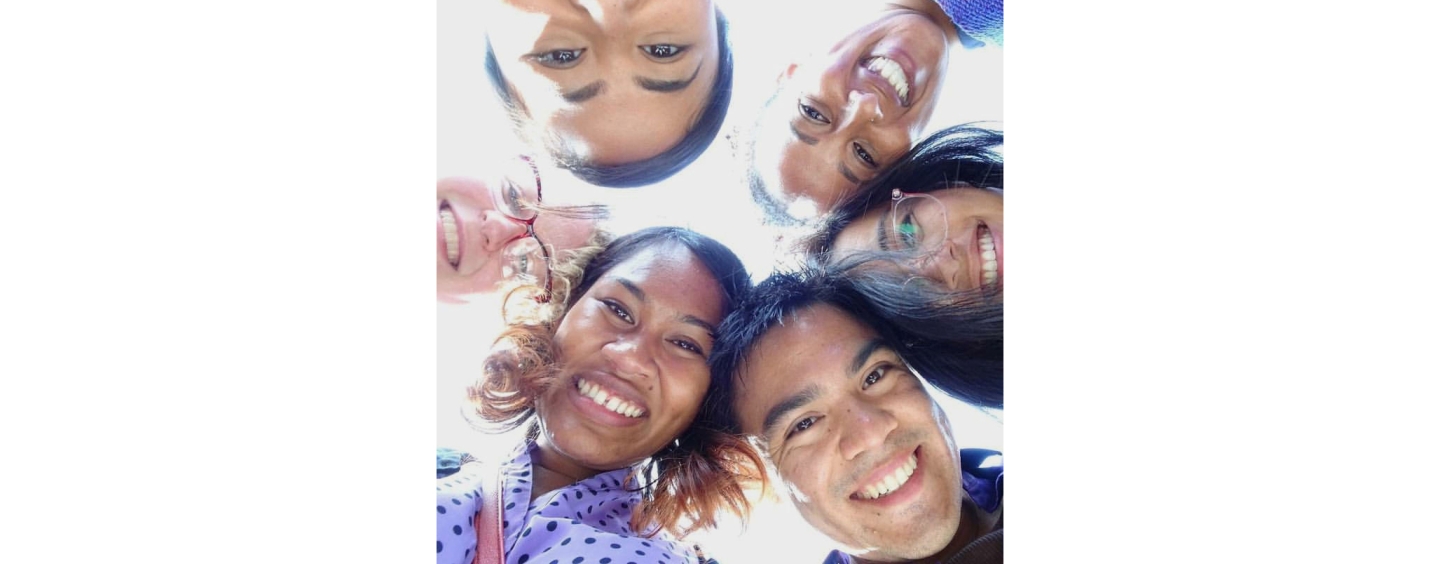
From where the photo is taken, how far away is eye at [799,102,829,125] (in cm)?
186

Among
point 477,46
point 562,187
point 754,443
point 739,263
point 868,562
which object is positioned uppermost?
point 477,46

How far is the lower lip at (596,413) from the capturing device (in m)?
1.89

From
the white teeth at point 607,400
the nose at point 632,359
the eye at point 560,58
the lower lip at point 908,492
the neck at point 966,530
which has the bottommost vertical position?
the neck at point 966,530

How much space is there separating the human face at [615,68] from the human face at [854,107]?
6.0 inches

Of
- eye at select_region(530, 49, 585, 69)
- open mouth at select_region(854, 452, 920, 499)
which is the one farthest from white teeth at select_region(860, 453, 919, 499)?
eye at select_region(530, 49, 585, 69)

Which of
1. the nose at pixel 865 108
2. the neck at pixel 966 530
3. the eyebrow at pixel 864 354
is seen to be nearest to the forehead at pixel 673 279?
the eyebrow at pixel 864 354

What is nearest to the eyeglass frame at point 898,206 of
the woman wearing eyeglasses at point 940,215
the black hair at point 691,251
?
the woman wearing eyeglasses at point 940,215

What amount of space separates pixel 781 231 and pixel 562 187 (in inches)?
13.9

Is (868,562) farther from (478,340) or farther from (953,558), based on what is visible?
(478,340)

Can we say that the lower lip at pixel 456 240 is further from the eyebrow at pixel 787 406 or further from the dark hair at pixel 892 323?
the eyebrow at pixel 787 406

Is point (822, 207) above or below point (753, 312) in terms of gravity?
above

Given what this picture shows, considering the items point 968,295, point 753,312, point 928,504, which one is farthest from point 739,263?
point 928,504

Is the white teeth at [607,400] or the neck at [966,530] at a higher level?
the white teeth at [607,400]

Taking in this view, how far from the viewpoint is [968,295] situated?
6.08ft
